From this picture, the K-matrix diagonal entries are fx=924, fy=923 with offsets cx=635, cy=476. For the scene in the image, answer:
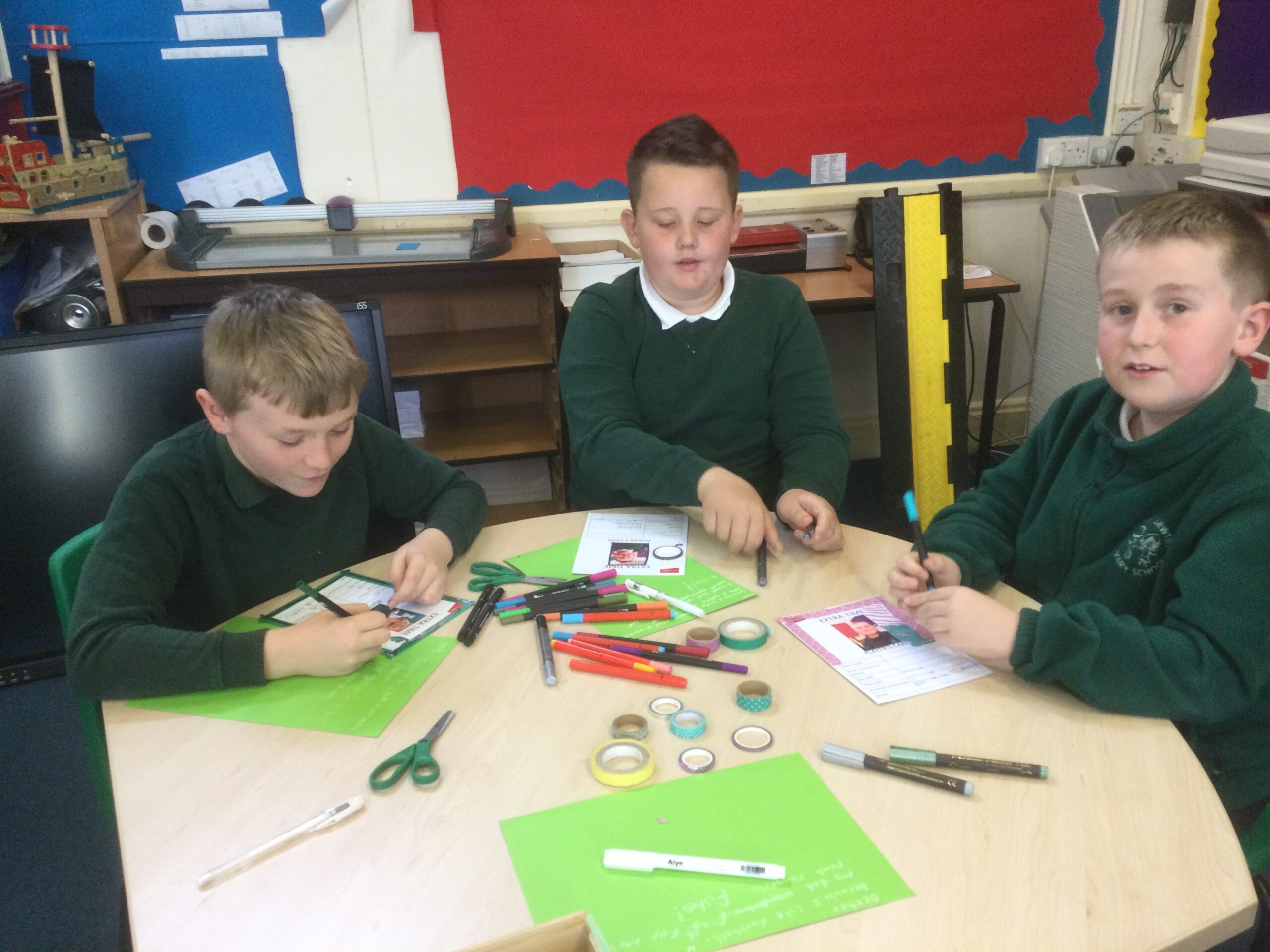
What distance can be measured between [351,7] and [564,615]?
83.8 inches

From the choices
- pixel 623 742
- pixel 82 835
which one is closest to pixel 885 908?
pixel 623 742

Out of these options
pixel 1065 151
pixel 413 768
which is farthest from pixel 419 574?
pixel 1065 151

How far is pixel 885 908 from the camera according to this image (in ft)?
2.15

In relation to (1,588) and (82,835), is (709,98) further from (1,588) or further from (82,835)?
(82,835)

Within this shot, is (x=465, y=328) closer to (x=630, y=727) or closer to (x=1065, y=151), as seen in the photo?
(x=1065, y=151)

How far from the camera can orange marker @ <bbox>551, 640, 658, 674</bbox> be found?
94 centimetres

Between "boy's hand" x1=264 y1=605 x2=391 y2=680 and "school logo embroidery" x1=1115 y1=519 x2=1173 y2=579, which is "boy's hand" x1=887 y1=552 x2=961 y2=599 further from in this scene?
"boy's hand" x1=264 y1=605 x2=391 y2=680

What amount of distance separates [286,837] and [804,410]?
42.6 inches

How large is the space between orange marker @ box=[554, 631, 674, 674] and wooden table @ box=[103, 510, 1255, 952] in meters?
0.03

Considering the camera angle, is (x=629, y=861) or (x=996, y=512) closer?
(x=629, y=861)

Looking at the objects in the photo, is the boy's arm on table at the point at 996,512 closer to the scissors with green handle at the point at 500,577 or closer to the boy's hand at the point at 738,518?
the boy's hand at the point at 738,518

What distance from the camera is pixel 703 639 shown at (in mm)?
1010

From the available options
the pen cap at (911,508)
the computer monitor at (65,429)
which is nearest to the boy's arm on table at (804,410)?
the pen cap at (911,508)

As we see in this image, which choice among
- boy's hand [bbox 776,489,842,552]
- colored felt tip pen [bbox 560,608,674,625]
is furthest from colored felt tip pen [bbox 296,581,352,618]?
boy's hand [bbox 776,489,842,552]
